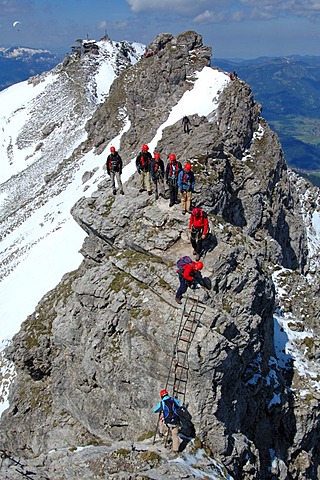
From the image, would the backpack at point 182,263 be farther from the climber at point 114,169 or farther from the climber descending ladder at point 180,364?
the climber at point 114,169

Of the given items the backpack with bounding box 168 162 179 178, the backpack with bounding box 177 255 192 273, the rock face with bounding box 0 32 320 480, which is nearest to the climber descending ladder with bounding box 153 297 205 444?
the rock face with bounding box 0 32 320 480

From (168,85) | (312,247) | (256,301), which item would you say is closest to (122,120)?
(168,85)

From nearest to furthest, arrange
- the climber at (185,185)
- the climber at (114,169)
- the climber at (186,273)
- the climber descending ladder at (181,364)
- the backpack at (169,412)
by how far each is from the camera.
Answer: the backpack at (169,412)
the climber descending ladder at (181,364)
the climber at (186,273)
the climber at (185,185)
the climber at (114,169)

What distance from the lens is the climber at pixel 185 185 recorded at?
A: 20750 millimetres

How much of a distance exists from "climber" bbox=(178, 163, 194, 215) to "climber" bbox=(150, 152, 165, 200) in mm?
1998

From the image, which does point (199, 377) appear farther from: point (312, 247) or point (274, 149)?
point (312, 247)

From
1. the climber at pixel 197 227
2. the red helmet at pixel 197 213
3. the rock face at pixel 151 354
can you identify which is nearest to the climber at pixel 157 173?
the rock face at pixel 151 354

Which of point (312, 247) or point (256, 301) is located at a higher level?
point (256, 301)

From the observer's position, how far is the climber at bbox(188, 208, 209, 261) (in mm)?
18844

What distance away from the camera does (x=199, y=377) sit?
53.4 ft

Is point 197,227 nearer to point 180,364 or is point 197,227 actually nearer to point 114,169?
point 180,364

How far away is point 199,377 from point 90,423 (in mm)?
5649

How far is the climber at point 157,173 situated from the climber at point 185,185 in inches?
78.7

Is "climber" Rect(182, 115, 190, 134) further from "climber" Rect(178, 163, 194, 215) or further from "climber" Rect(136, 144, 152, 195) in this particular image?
"climber" Rect(178, 163, 194, 215)
